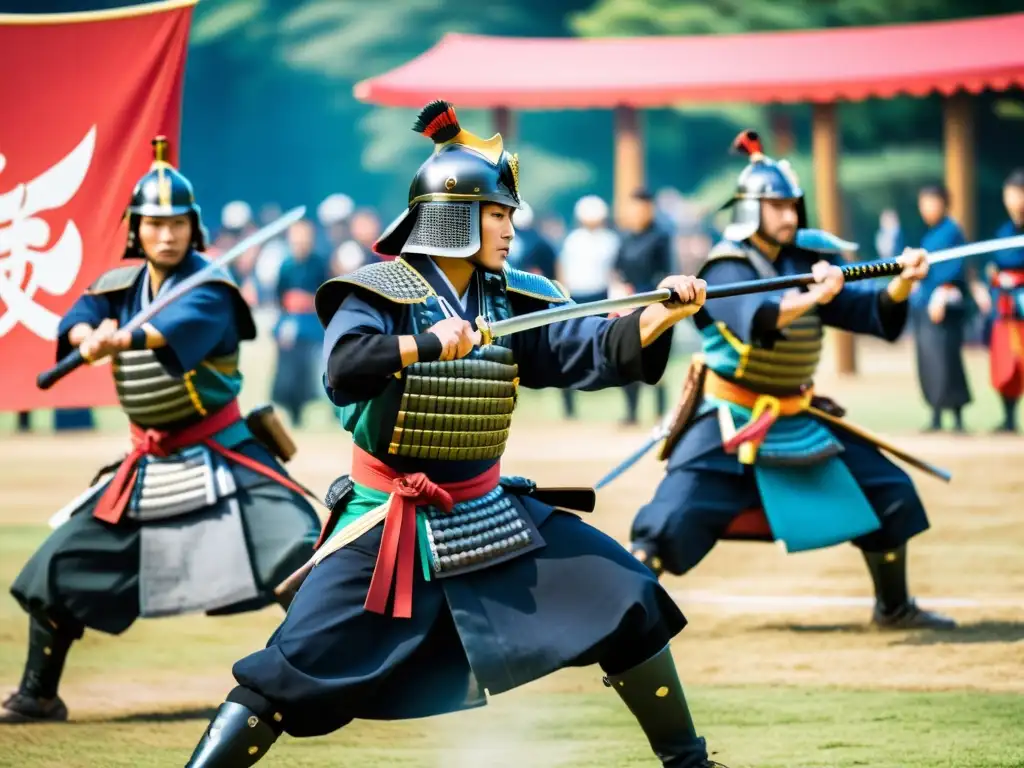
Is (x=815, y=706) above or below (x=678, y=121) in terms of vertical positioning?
below

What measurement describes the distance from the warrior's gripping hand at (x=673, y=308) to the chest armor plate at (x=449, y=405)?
0.35 m

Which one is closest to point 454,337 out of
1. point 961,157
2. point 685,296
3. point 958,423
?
point 685,296

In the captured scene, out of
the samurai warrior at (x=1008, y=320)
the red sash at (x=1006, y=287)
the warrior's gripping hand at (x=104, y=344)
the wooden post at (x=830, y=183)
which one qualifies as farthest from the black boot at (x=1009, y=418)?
the warrior's gripping hand at (x=104, y=344)

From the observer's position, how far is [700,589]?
7.28 metres

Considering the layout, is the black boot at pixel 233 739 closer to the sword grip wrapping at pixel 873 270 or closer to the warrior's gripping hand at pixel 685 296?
the warrior's gripping hand at pixel 685 296

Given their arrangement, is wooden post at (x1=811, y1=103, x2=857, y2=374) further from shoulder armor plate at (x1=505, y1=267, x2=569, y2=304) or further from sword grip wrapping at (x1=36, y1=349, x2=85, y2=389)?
shoulder armor plate at (x1=505, y1=267, x2=569, y2=304)

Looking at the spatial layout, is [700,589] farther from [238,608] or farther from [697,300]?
[697,300]

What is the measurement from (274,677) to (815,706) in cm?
198

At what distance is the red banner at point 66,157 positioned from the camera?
6.18 meters

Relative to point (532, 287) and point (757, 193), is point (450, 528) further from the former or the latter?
point (757, 193)

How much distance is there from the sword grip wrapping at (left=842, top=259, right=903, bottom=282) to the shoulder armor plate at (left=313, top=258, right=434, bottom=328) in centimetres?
125

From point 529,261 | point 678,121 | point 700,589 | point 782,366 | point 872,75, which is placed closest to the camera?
point 782,366

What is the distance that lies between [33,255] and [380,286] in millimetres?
2478

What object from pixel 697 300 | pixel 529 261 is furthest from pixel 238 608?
pixel 529 261
